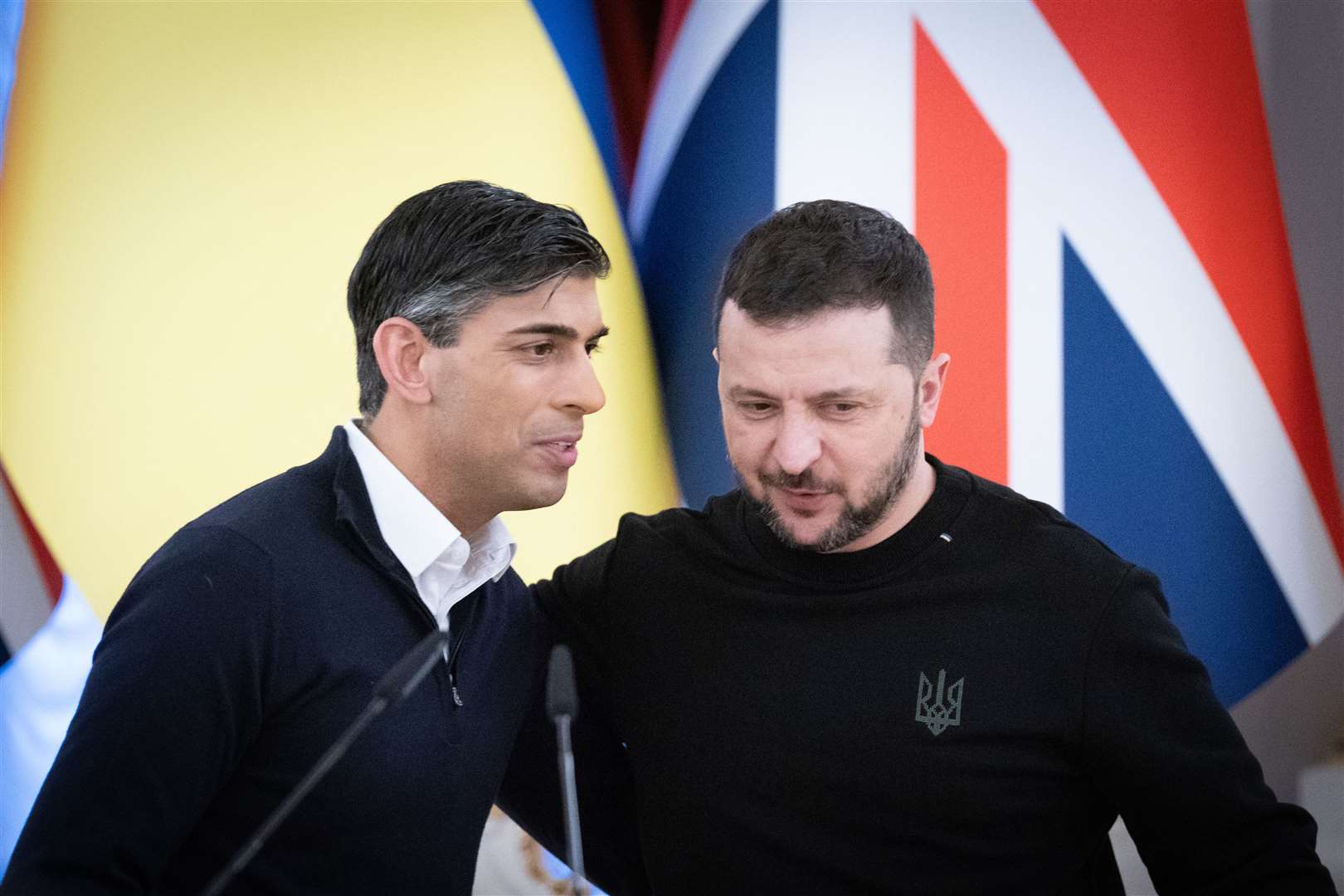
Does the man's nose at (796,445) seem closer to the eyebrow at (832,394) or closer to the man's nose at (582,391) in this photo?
the eyebrow at (832,394)

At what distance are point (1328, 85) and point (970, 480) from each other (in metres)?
0.85

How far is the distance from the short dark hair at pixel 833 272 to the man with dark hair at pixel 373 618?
0.68 ft

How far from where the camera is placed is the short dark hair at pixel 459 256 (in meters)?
1.39

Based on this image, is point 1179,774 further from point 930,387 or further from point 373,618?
point 373,618

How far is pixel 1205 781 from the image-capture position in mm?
1241

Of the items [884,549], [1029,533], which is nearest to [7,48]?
[884,549]

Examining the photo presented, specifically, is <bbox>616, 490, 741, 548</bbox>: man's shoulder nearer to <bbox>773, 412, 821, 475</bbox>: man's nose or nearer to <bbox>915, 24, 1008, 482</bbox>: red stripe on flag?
<bbox>773, 412, 821, 475</bbox>: man's nose

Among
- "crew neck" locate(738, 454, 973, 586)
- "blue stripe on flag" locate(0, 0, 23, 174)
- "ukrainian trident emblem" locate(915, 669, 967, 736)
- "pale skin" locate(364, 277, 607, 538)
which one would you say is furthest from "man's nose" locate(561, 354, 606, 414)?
"blue stripe on flag" locate(0, 0, 23, 174)

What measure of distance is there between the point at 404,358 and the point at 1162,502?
106cm

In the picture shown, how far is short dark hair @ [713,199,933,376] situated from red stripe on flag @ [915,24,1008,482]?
489 mm

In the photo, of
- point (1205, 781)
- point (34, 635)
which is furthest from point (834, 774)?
point (34, 635)

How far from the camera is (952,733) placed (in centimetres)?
131

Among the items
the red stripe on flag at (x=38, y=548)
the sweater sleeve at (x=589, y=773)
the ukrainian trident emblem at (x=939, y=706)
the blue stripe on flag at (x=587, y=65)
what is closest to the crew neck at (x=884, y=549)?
the ukrainian trident emblem at (x=939, y=706)

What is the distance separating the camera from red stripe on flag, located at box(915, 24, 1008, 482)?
6.15 feet
